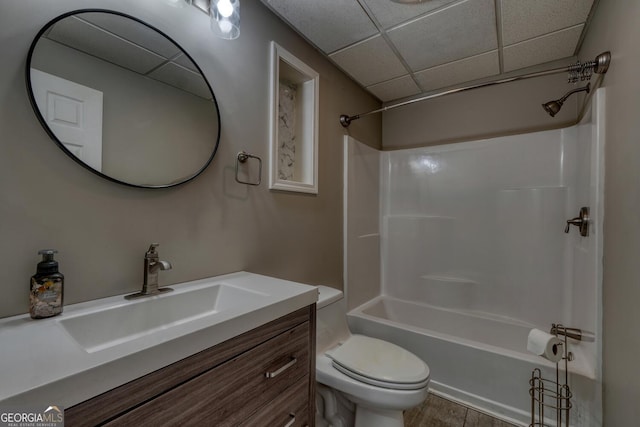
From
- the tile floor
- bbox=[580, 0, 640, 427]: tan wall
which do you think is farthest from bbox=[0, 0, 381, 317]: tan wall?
bbox=[580, 0, 640, 427]: tan wall

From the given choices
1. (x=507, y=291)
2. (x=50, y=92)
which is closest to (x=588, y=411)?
(x=507, y=291)

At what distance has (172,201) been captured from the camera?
1065 millimetres

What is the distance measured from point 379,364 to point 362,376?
0.43ft

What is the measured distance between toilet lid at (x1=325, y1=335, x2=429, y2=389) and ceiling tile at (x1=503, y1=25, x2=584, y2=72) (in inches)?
82.1

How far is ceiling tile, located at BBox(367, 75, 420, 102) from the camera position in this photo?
225 cm

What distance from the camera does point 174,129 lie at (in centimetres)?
108

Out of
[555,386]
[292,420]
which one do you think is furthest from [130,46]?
[555,386]

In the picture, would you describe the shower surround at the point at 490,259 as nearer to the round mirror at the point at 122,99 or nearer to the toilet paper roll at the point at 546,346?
the toilet paper roll at the point at 546,346

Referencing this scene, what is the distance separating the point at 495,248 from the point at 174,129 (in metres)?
2.36

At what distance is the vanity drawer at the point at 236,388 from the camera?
22.4 inches

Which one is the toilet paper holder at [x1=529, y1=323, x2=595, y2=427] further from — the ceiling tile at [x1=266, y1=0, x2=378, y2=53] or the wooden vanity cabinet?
the ceiling tile at [x1=266, y1=0, x2=378, y2=53]

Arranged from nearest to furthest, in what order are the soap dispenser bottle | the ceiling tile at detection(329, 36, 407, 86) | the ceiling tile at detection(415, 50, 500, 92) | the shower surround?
the soap dispenser bottle, the shower surround, the ceiling tile at detection(329, 36, 407, 86), the ceiling tile at detection(415, 50, 500, 92)

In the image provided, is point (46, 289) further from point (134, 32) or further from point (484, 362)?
point (484, 362)

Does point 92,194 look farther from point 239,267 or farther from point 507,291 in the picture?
point 507,291
